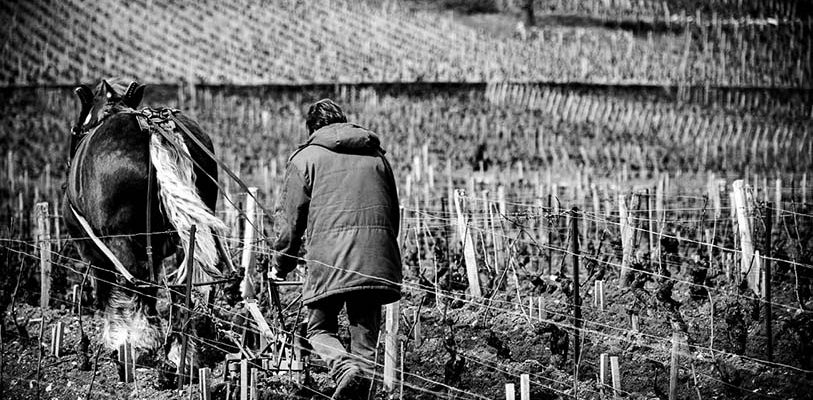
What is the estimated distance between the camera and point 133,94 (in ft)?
23.6

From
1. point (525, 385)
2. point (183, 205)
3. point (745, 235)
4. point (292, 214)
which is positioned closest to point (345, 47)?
point (745, 235)

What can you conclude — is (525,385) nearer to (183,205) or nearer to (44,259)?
(183,205)

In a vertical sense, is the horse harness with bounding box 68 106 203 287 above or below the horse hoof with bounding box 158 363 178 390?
above

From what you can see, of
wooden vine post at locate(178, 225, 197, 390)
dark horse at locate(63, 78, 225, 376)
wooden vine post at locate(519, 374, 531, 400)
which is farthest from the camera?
dark horse at locate(63, 78, 225, 376)

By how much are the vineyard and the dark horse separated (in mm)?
238

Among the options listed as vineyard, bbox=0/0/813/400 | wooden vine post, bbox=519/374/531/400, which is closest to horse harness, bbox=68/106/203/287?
vineyard, bbox=0/0/813/400

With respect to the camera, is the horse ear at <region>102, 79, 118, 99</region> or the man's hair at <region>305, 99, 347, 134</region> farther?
the horse ear at <region>102, 79, 118, 99</region>

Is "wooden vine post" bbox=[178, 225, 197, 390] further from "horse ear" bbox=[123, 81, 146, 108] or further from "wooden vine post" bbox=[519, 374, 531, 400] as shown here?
"wooden vine post" bbox=[519, 374, 531, 400]

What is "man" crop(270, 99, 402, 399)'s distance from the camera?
5.18 m

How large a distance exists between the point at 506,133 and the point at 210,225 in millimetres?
16594

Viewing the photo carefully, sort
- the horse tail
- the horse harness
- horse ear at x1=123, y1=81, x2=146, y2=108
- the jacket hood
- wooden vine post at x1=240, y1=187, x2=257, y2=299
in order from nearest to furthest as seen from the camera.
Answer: the jacket hood, the horse tail, the horse harness, horse ear at x1=123, y1=81, x2=146, y2=108, wooden vine post at x1=240, y1=187, x2=257, y2=299

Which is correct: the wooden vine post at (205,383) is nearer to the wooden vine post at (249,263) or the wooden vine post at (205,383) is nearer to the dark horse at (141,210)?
the dark horse at (141,210)

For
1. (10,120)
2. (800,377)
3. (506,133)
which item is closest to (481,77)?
(506,133)

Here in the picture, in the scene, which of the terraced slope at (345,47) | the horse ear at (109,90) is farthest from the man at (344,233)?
the terraced slope at (345,47)
